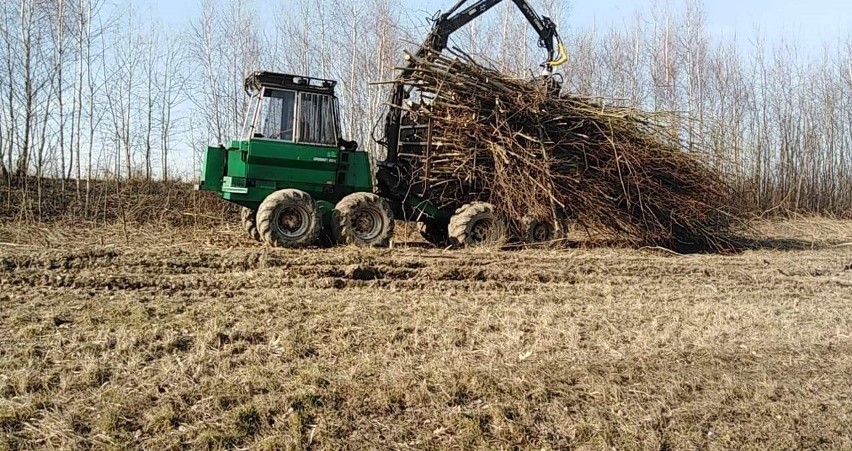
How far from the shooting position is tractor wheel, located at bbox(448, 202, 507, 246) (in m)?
10.4

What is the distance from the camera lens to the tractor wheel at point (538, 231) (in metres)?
10.9

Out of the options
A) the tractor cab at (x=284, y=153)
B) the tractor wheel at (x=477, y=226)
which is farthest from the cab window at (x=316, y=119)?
the tractor wheel at (x=477, y=226)

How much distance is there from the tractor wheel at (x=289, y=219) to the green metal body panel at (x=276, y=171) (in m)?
0.36

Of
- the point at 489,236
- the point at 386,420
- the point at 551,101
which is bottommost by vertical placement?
the point at 386,420

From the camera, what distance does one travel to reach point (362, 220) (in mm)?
9992

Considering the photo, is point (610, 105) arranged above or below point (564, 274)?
above

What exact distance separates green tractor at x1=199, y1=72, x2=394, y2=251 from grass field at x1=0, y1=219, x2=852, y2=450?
4.33 ft

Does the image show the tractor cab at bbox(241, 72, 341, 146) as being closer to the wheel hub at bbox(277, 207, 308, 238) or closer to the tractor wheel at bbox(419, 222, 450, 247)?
the wheel hub at bbox(277, 207, 308, 238)

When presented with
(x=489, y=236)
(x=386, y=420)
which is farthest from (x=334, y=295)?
(x=489, y=236)

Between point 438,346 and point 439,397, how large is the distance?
1.00 metres

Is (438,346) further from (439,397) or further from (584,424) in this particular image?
(584,424)

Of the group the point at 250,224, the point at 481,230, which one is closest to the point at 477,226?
the point at 481,230

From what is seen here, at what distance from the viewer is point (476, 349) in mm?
4969

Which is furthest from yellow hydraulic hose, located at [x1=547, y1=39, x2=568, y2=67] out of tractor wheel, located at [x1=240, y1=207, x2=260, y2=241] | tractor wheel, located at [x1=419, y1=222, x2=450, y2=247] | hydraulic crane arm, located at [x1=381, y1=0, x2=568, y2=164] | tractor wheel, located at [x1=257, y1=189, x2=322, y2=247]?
tractor wheel, located at [x1=240, y1=207, x2=260, y2=241]
